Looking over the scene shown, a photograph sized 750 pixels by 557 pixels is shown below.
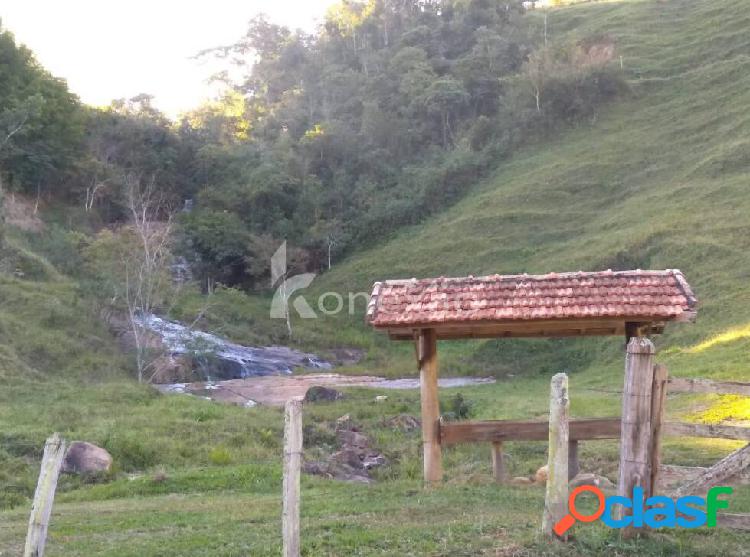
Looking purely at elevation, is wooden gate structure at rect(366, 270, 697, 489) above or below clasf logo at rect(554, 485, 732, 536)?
above

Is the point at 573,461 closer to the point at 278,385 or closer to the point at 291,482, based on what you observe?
the point at 291,482

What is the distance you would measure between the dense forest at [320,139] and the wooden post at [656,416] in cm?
3827

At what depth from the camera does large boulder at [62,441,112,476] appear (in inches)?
557

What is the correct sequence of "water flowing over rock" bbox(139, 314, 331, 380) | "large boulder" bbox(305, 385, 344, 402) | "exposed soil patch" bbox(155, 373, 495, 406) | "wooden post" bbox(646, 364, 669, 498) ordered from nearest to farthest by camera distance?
"wooden post" bbox(646, 364, 669, 498) → "large boulder" bbox(305, 385, 344, 402) → "exposed soil patch" bbox(155, 373, 495, 406) → "water flowing over rock" bbox(139, 314, 331, 380)

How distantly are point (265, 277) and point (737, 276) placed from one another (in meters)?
25.7

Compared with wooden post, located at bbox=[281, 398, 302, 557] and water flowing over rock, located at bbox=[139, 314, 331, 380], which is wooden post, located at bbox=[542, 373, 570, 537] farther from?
water flowing over rock, located at bbox=[139, 314, 331, 380]

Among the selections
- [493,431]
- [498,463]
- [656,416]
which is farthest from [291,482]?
[498,463]

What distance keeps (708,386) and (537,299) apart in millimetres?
4190

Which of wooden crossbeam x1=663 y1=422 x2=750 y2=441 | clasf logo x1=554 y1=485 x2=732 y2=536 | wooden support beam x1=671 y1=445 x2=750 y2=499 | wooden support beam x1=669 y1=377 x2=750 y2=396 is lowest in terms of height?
clasf logo x1=554 y1=485 x2=732 y2=536

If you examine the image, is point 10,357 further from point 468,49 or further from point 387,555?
point 468,49

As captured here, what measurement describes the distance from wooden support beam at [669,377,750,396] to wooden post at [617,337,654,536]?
0.45 m

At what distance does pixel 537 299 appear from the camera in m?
11.0

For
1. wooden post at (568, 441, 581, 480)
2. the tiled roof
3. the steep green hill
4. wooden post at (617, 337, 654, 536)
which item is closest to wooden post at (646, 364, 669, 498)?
wooden post at (617, 337, 654, 536)

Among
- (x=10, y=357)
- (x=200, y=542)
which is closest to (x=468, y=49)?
(x=10, y=357)
